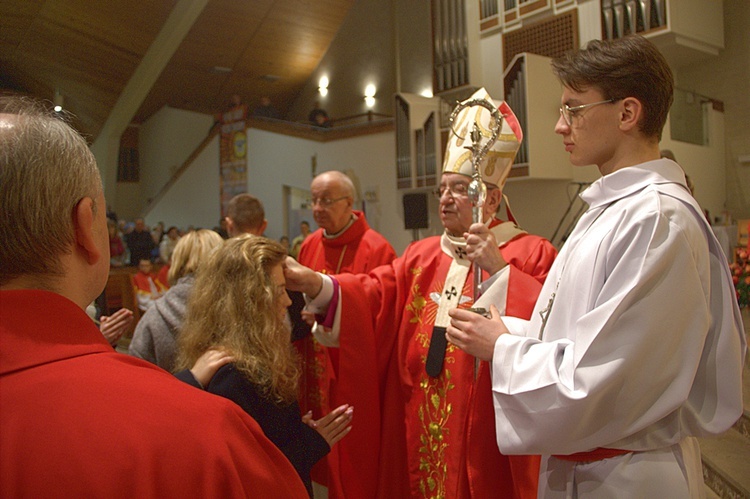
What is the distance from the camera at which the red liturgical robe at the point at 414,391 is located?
2113 millimetres

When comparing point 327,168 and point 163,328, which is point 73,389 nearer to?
point 163,328

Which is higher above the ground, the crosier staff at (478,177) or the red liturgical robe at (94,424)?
the crosier staff at (478,177)

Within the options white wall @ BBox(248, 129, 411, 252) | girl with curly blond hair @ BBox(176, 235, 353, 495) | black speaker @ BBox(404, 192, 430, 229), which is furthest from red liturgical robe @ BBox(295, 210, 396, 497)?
white wall @ BBox(248, 129, 411, 252)

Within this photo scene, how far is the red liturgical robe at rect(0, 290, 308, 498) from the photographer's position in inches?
25.1

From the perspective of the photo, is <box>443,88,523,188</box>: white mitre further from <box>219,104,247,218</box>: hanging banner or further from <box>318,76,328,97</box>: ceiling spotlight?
<box>318,76,328,97</box>: ceiling spotlight

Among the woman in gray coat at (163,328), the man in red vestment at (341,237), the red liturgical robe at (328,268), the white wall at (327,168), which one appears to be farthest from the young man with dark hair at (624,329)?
the white wall at (327,168)

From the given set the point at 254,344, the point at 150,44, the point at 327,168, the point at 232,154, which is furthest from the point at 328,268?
the point at 232,154

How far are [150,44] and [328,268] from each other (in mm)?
6921

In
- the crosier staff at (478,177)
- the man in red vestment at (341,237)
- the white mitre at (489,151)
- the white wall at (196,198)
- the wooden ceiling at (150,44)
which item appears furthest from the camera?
the white wall at (196,198)

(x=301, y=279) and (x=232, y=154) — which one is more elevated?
(x=232, y=154)

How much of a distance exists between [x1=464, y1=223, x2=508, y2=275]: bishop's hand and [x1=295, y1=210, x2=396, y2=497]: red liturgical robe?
998 millimetres

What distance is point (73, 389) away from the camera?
66 centimetres

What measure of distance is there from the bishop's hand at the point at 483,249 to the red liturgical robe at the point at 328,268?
998 mm

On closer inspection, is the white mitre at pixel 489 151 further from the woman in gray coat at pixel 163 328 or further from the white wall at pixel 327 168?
the white wall at pixel 327 168
